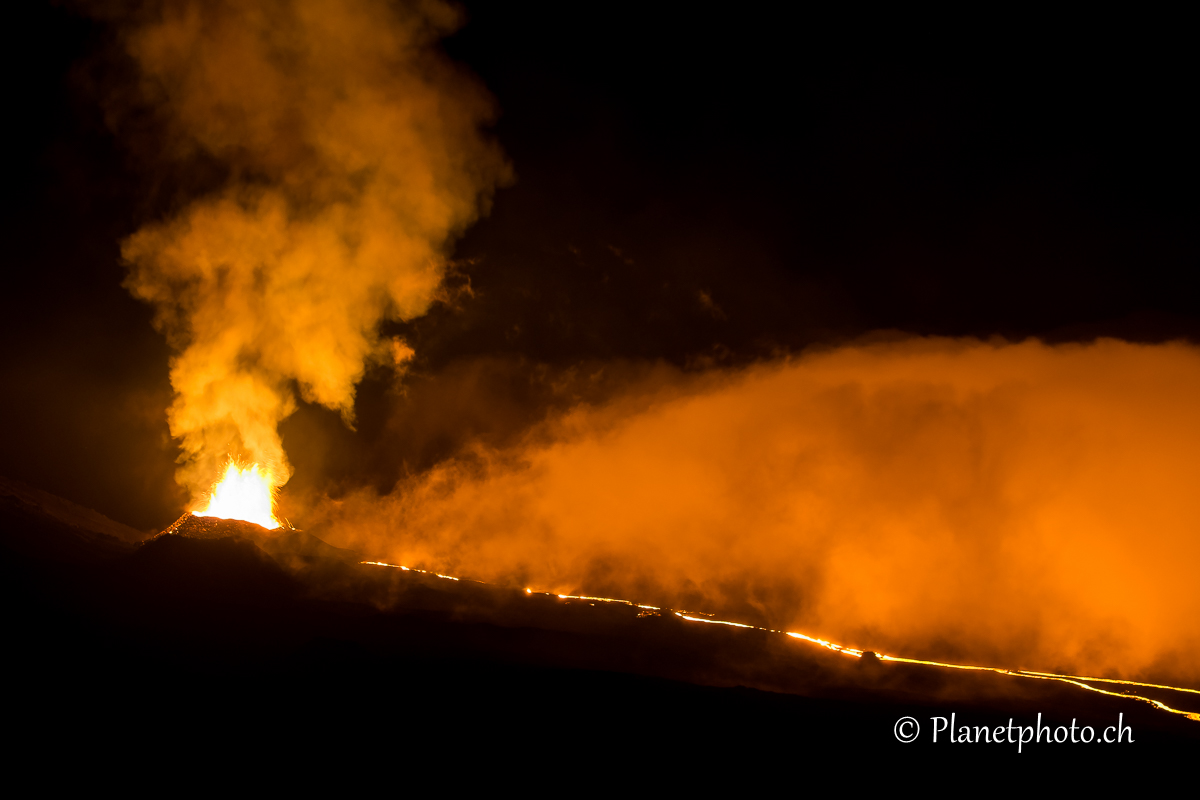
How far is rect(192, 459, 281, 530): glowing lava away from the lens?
1175cm

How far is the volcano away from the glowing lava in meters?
1.79

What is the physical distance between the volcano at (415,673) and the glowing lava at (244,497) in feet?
5.86

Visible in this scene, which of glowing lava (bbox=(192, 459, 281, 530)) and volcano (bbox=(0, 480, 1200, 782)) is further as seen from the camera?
glowing lava (bbox=(192, 459, 281, 530))

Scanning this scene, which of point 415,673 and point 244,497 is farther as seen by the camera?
point 244,497

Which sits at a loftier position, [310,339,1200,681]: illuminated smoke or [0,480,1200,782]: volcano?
[310,339,1200,681]: illuminated smoke

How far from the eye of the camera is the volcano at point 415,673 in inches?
268

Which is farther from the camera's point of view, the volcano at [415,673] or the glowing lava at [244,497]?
the glowing lava at [244,497]

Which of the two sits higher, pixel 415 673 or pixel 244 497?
pixel 244 497

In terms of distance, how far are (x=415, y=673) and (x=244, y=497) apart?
19.2ft

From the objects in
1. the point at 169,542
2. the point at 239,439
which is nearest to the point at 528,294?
the point at 239,439

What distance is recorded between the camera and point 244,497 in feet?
39.0

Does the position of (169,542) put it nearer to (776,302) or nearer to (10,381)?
(10,381)

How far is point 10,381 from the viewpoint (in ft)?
42.2

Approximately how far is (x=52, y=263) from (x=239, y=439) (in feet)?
15.6
